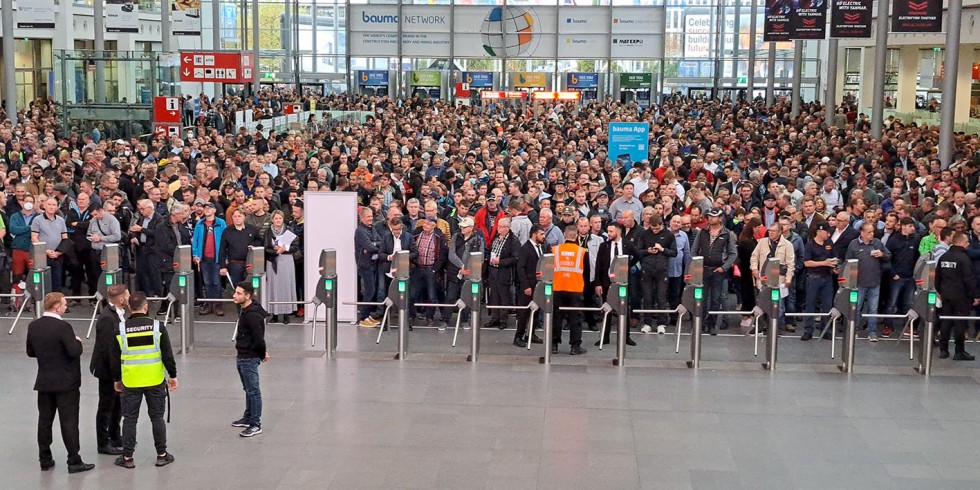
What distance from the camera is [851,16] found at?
97.9 ft

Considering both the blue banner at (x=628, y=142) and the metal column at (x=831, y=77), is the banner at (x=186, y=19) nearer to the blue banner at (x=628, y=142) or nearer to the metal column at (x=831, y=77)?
the blue banner at (x=628, y=142)

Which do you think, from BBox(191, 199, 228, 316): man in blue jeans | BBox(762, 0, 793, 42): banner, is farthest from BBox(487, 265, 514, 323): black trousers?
BBox(762, 0, 793, 42): banner

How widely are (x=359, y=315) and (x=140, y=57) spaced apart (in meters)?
18.6

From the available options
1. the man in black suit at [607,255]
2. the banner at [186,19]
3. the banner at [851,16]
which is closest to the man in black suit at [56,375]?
the man in black suit at [607,255]

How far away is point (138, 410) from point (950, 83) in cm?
1946

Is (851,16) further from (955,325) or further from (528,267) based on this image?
(528,267)

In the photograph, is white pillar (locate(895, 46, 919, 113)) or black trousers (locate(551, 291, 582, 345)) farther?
white pillar (locate(895, 46, 919, 113))

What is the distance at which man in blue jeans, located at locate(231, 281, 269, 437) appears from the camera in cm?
1029

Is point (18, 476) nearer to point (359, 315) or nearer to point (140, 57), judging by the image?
point (359, 315)

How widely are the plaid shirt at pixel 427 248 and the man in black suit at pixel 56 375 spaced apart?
5.85 metres

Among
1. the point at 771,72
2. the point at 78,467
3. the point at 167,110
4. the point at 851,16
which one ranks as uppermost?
the point at 851,16

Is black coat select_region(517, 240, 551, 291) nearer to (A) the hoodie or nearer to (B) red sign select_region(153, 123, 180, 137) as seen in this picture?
(A) the hoodie

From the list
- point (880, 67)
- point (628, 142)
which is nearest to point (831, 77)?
point (880, 67)

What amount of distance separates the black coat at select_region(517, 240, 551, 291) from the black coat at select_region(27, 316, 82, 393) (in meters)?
5.73
